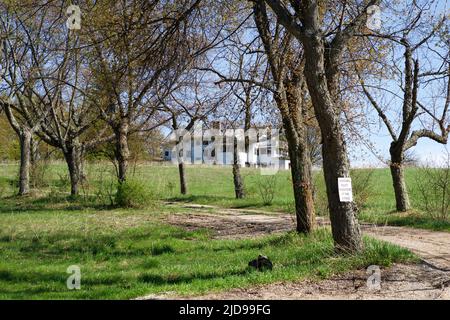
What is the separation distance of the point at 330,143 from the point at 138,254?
5.26 m

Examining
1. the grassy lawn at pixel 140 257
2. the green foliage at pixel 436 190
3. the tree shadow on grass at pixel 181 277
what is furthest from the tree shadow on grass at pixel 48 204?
the green foliage at pixel 436 190

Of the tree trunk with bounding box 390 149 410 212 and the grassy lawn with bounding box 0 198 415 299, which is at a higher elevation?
the tree trunk with bounding box 390 149 410 212

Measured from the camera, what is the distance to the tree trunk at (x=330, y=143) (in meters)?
8.59

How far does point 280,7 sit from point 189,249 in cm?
594

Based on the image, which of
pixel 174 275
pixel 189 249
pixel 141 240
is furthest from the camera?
pixel 141 240

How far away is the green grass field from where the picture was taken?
7.69 metres

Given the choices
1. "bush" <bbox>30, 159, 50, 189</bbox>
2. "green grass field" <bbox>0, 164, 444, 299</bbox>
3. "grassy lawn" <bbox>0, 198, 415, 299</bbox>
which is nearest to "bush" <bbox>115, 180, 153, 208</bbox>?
"green grass field" <bbox>0, 164, 444, 299</bbox>

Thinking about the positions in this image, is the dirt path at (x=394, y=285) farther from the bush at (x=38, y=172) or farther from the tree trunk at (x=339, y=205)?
the bush at (x=38, y=172)

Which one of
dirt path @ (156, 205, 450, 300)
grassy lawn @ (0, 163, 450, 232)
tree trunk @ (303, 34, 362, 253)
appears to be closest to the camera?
dirt path @ (156, 205, 450, 300)

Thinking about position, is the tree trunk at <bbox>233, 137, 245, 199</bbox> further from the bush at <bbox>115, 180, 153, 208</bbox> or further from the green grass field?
the bush at <bbox>115, 180, 153, 208</bbox>

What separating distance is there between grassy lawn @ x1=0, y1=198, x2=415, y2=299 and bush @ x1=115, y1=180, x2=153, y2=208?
3.09 metres
